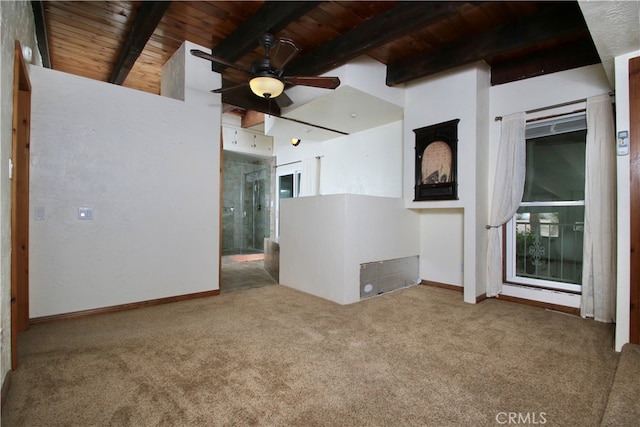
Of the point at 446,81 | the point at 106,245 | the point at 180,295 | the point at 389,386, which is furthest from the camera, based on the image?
the point at 446,81

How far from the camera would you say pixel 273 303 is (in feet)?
11.3

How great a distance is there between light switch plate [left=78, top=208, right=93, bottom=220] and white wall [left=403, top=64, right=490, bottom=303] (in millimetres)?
3713

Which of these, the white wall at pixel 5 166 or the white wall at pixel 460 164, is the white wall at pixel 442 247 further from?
the white wall at pixel 5 166

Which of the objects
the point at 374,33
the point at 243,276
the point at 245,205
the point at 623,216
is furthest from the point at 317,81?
the point at 245,205

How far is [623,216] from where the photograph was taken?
2.22 meters

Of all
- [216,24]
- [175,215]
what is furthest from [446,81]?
[175,215]

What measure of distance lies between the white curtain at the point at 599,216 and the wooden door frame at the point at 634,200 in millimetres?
844

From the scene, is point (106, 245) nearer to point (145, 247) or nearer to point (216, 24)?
point (145, 247)

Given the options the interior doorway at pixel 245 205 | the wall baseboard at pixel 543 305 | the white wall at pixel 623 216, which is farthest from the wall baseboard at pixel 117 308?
the white wall at pixel 623 216

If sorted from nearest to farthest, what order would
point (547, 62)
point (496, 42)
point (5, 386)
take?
point (5, 386), point (496, 42), point (547, 62)

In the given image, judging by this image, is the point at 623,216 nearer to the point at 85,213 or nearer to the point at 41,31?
the point at 85,213

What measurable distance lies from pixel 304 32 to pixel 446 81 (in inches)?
74.6

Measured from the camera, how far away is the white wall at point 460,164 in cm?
355

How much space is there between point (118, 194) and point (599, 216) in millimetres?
4858
